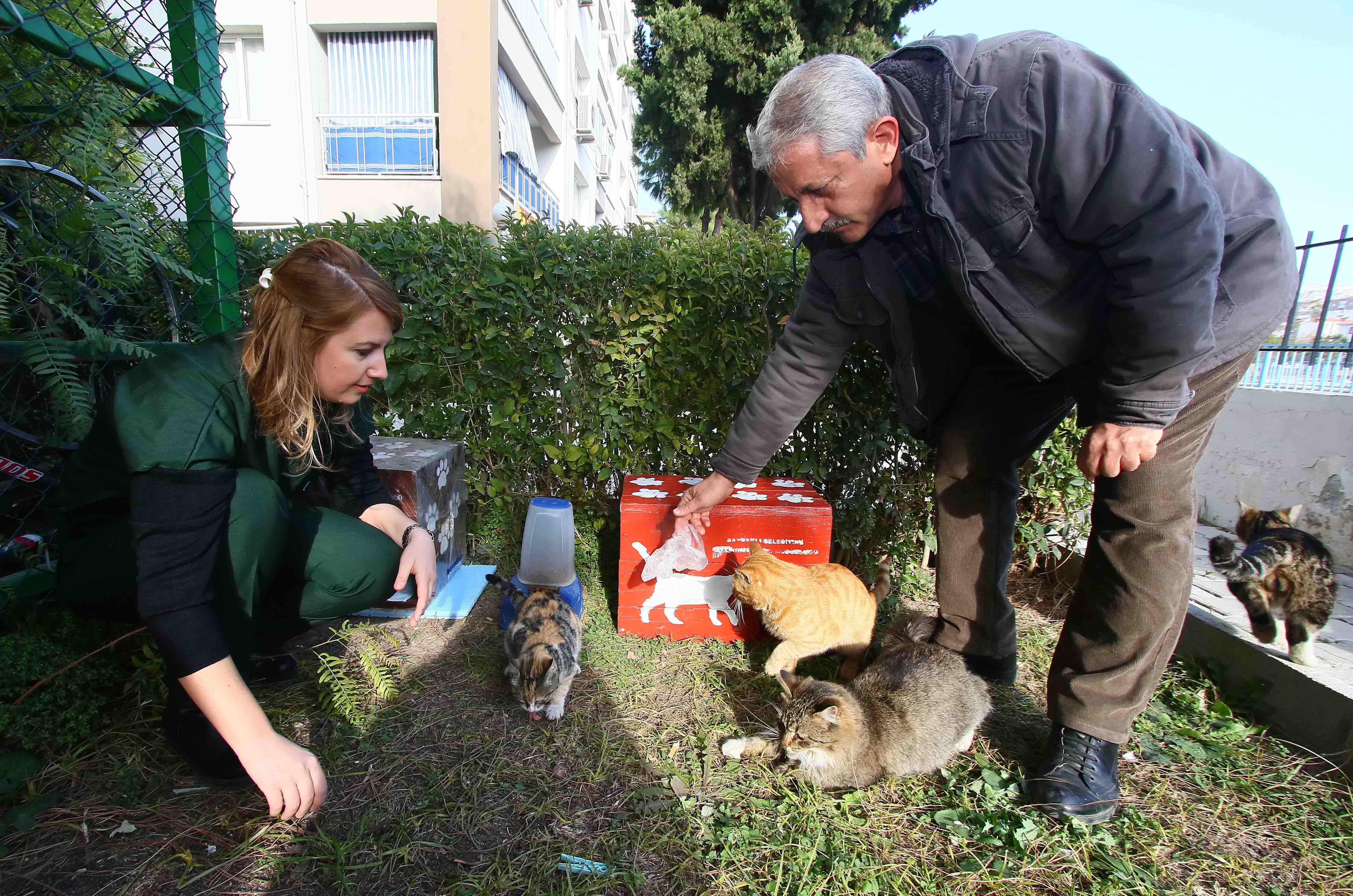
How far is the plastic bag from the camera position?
2627mm

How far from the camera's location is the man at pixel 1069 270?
4.80ft

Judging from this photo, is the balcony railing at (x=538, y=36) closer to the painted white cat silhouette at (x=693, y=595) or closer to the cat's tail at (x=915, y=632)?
the painted white cat silhouette at (x=693, y=595)

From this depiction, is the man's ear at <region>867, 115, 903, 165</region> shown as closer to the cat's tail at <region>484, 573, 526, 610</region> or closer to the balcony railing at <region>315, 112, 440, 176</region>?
the cat's tail at <region>484, 573, 526, 610</region>

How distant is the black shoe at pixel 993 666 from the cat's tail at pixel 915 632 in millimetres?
143

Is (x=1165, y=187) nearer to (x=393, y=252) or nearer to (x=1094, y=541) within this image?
(x=1094, y=541)

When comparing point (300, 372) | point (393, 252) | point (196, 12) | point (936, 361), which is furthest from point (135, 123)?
point (936, 361)

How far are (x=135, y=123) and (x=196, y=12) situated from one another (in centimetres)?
53

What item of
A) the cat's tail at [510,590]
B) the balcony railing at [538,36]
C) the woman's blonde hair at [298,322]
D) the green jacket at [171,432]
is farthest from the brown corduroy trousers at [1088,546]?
the balcony railing at [538,36]

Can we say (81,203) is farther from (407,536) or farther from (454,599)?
(454,599)

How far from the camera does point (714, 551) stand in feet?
9.00

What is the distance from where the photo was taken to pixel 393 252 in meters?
3.19

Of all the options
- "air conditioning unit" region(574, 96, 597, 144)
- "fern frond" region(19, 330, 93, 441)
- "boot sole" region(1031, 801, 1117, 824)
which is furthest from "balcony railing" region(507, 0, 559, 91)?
"boot sole" region(1031, 801, 1117, 824)

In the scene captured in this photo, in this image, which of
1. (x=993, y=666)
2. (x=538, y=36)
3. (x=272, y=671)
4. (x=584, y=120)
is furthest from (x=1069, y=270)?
(x=584, y=120)

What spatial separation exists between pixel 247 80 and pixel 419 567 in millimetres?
14234
